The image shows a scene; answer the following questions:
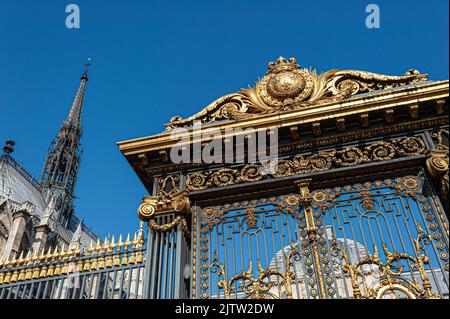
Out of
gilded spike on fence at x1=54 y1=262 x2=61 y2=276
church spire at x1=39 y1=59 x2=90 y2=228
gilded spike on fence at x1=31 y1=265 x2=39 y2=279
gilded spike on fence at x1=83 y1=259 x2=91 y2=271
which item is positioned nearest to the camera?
gilded spike on fence at x1=83 y1=259 x2=91 y2=271

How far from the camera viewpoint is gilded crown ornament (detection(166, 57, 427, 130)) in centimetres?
750

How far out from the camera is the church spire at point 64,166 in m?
48.6

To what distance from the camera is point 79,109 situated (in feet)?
198

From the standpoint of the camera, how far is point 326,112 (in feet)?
23.1

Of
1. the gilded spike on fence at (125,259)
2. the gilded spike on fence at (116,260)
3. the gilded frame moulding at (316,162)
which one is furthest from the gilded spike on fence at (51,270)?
the gilded frame moulding at (316,162)

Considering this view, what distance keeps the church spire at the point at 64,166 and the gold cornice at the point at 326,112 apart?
42.4m

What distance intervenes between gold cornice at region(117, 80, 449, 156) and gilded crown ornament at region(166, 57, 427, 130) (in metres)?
0.34

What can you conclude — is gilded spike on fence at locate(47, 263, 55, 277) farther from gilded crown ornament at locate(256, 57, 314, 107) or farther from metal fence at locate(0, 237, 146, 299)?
gilded crown ornament at locate(256, 57, 314, 107)

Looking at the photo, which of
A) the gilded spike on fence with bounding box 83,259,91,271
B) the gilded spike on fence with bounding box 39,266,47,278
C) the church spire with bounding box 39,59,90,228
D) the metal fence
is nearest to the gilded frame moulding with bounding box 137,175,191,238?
the metal fence

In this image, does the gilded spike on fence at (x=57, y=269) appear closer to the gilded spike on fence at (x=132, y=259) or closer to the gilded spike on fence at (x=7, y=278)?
the gilded spike on fence at (x=7, y=278)

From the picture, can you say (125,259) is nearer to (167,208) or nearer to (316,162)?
(167,208)

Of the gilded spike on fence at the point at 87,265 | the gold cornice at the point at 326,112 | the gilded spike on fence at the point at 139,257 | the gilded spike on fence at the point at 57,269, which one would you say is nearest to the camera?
the gold cornice at the point at 326,112
